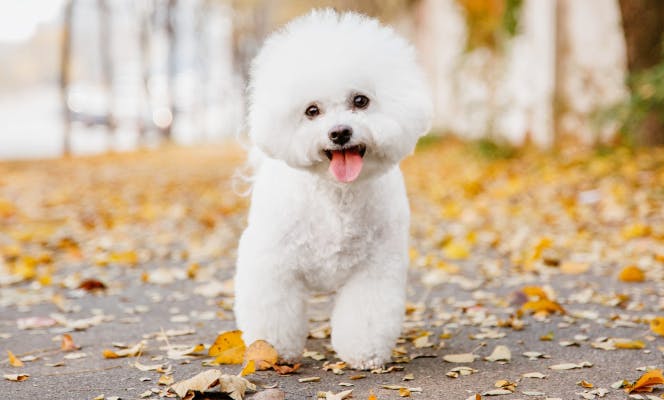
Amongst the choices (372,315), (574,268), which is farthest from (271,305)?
(574,268)

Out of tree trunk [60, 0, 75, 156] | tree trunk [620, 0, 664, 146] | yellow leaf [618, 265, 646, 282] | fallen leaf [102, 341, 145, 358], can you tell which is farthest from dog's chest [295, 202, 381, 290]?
tree trunk [60, 0, 75, 156]

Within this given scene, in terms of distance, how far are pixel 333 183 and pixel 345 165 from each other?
0.85 feet

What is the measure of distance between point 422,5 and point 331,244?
2095 centimetres

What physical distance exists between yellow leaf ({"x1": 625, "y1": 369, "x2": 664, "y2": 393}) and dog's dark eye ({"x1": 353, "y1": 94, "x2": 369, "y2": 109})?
5.18 ft

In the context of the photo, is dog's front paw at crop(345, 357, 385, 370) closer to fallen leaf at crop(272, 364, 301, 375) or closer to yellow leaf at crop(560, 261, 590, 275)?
fallen leaf at crop(272, 364, 301, 375)

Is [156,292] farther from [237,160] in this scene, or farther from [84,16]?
[84,16]

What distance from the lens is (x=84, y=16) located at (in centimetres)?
2609

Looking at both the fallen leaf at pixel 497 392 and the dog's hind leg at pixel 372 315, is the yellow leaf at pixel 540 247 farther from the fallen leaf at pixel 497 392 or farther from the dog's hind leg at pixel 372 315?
the fallen leaf at pixel 497 392

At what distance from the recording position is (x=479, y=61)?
14.4 m

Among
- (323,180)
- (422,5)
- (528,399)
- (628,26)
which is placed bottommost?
(528,399)

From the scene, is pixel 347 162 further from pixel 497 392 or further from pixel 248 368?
pixel 497 392

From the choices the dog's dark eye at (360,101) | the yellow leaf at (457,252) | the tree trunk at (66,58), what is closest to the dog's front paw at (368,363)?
the dog's dark eye at (360,101)

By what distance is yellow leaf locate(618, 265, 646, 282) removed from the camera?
5227 millimetres

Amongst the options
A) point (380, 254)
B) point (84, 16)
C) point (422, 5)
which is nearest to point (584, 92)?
point (380, 254)
